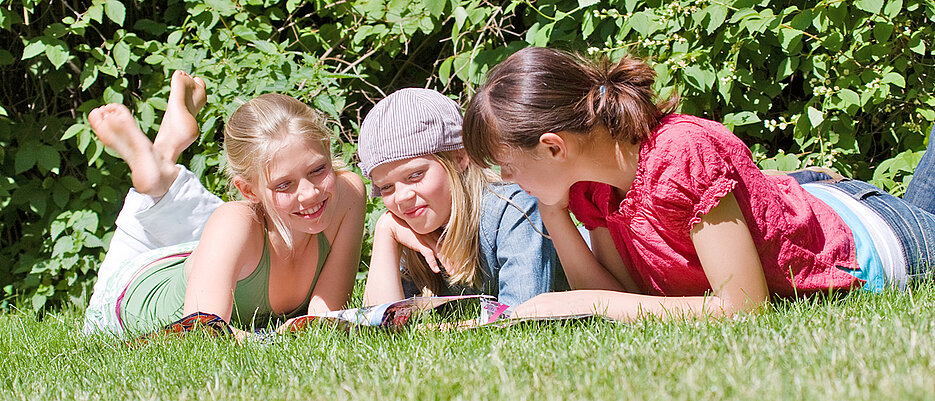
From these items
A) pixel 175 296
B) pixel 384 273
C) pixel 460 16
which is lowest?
pixel 175 296

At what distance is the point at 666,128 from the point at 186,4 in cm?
330

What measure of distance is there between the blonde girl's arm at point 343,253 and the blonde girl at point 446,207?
0.30 metres

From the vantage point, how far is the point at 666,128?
90.7 inches

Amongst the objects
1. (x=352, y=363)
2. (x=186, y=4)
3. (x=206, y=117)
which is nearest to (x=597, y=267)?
(x=352, y=363)

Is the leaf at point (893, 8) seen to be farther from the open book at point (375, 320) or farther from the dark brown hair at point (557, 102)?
the open book at point (375, 320)

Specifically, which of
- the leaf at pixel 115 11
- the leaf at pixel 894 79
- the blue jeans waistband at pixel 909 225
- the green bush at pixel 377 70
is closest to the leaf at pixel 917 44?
the green bush at pixel 377 70

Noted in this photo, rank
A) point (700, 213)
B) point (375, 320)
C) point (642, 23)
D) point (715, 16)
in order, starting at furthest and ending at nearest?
point (642, 23) → point (715, 16) → point (375, 320) → point (700, 213)

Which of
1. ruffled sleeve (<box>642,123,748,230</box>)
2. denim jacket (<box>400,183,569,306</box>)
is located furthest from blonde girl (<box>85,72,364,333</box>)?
ruffled sleeve (<box>642,123,748,230</box>)

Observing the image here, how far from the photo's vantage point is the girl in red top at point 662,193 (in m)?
2.22

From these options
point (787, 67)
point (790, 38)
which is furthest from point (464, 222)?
point (787, 67)

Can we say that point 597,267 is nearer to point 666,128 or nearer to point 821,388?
point 666,128

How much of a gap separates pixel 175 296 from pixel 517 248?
1.38 m

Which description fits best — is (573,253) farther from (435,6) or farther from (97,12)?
(97,12)

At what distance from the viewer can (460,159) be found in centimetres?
286
